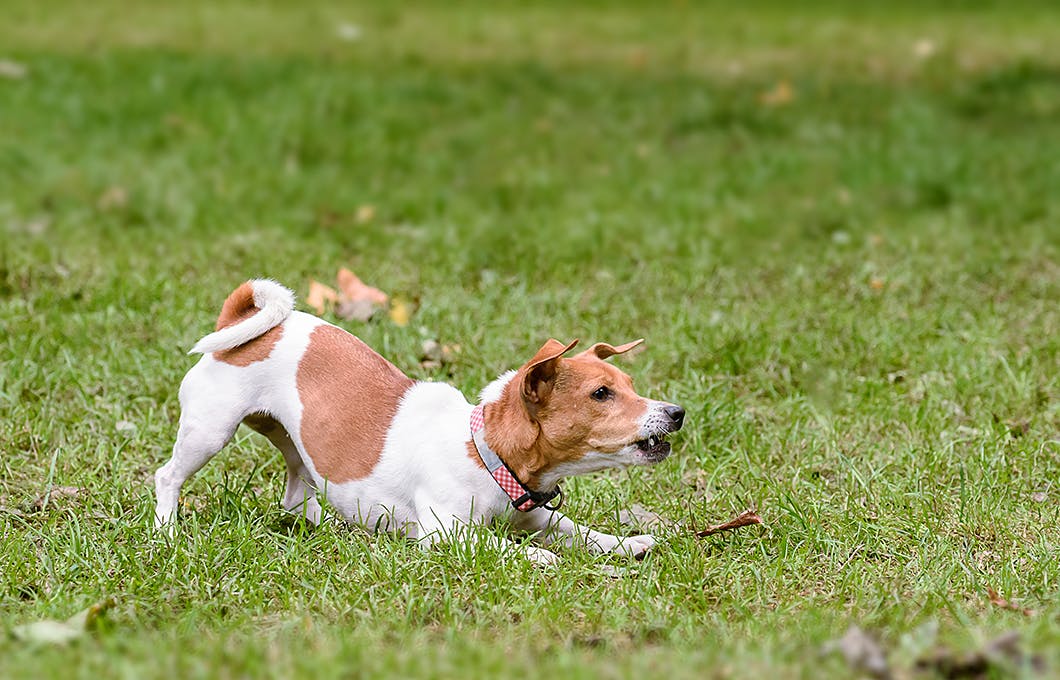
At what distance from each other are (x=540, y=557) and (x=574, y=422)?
0.38 m

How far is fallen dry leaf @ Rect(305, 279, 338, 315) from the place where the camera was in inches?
230

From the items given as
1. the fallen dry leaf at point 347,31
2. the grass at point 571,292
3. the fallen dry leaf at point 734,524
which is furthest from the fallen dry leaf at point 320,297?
the fallen dry leaf at point 347,31

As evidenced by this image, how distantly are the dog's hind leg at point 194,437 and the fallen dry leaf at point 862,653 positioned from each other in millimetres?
2000

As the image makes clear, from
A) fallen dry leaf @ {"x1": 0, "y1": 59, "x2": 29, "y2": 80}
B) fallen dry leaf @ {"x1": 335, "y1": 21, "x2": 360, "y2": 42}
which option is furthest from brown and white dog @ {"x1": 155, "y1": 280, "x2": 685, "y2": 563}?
fallen dry leaf @ {"x1": 335, "y1": 21, "x2": 360, "y2": 42}

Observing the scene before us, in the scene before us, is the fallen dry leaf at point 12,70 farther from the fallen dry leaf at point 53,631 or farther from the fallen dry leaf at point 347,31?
the fallen dry leaf at point 53,631

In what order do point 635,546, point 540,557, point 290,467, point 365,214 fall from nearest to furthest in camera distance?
point 540,557 → point 635,546 → point 290,467 → point 365,214

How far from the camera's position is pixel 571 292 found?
20.5 feet

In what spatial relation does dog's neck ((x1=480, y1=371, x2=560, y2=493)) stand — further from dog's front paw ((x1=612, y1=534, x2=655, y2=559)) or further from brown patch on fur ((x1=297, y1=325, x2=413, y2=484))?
brown patch on fur ((x1=297, y1=325, x2=413, y2=484))

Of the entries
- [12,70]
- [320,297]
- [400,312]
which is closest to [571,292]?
[400,312]

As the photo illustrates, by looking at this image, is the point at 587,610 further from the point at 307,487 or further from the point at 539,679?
the point at 307,487

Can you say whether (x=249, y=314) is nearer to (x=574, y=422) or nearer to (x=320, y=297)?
(x=574, y=422)

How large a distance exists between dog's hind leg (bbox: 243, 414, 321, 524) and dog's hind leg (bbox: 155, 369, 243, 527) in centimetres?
17

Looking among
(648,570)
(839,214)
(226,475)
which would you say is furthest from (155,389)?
(839,214)

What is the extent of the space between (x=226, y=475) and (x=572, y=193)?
4.22 metres
